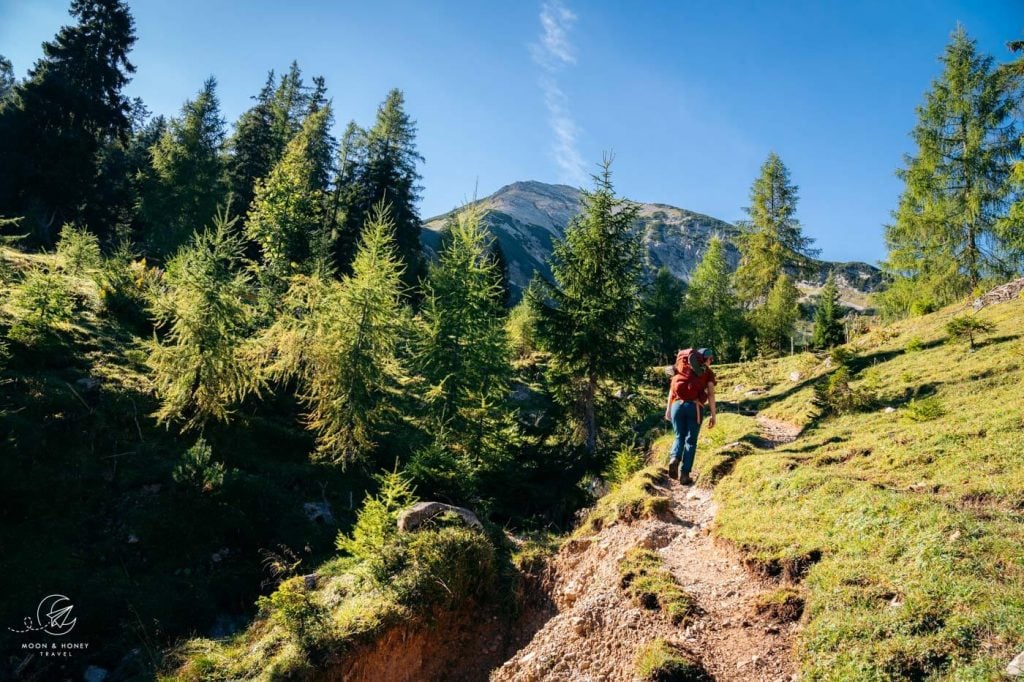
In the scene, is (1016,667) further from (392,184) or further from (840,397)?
(392,184)

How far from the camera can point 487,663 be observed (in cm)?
809

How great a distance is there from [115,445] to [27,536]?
3490 millimetres

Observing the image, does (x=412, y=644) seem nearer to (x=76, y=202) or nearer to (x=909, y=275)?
(x=909, y=275)

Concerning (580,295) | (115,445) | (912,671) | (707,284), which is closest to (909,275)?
(707,284)

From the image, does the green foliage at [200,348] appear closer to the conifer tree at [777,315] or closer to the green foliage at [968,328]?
the green foliage at [968,328]

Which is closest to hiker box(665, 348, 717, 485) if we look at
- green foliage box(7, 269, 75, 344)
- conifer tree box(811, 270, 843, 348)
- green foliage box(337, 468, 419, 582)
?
green foliage box(337, 468, 419, 582)

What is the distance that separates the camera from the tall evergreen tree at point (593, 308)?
1730 cm

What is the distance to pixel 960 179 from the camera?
26703 millimetres

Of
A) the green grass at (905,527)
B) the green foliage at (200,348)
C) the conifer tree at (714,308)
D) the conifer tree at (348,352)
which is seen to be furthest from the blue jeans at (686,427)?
the conifer tree at (714,308)

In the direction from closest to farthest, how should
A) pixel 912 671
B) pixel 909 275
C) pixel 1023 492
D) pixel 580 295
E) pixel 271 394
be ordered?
pixel 912 671 < pixel 1023 492 < pixel 580 295 < pixel 271 394 < pixel 909 275

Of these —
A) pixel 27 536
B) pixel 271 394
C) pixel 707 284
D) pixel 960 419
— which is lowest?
pixel 27 536

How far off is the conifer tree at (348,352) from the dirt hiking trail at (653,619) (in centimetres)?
976

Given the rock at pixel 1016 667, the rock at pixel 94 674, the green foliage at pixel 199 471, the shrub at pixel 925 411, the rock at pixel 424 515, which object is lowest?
the rock at pixel 94 674

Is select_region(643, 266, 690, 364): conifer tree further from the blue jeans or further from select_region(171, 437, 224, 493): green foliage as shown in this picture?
select_region(171, 437, 224, 493): green foliage
